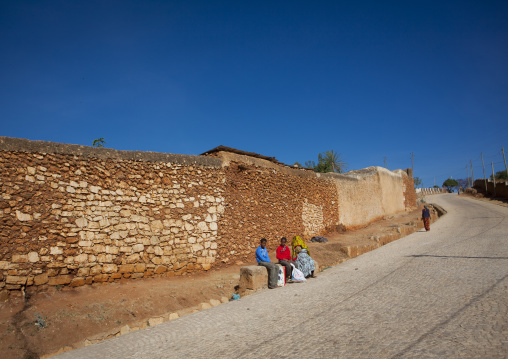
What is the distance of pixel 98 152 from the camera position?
28.5 feet

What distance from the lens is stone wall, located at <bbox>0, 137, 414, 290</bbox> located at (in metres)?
7.31

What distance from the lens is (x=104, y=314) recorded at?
22.7 feet

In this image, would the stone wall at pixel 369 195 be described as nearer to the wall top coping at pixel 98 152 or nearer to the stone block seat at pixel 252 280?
the wall top coping at pixel 98 152

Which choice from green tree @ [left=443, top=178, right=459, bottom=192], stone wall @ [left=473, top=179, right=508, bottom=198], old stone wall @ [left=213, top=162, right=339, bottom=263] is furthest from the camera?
green tree @ [left=443, top=178, right=459, bottom=192]

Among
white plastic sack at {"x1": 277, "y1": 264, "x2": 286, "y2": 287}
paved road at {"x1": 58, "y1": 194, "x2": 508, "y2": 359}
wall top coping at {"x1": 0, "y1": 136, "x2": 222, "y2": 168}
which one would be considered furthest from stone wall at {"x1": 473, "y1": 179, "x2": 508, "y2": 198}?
wall top coping at {"x1": 0, "y1": 136, "x2": 222, "y2": 168}

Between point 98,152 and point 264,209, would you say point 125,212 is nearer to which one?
point 98,152

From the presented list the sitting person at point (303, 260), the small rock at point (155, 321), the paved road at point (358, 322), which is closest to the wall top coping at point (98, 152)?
the sitting person at point (303, 260)

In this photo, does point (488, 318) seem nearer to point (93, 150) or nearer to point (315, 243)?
point (93, 150)

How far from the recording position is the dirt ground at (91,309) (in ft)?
19.4

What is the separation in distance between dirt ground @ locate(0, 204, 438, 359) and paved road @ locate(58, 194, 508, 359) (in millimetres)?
1007

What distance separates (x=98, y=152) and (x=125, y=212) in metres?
1.71

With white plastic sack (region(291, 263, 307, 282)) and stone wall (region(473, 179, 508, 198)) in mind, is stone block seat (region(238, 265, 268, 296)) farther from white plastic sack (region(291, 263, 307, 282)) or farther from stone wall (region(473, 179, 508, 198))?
stone wall (region(473, 179, 508, 198))

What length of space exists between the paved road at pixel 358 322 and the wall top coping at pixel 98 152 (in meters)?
4.71

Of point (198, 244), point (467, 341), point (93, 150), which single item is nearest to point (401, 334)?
point (467, 341)
